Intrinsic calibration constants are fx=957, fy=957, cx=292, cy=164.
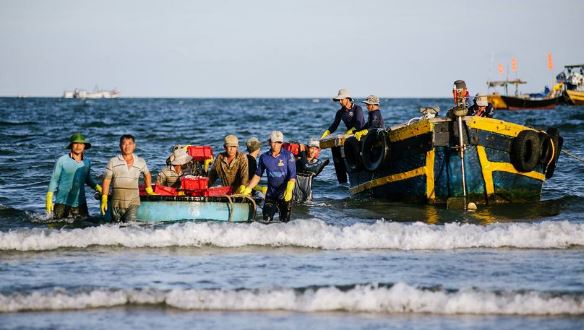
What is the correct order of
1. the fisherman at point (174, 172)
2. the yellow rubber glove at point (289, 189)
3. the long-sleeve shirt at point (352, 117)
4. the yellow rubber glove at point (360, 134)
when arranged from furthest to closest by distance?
1. the long-sleeve shirt at point (352, 117)
2. the yellow rubber glove at point (360, 134)
3. the fisherman at point (174, 172)
4. the yellow rubber glove at point (289, 189)

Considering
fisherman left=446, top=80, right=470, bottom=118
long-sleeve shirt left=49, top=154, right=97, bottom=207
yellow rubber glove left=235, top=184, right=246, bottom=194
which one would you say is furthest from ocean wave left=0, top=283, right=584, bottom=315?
fisherman left=446, top=80, right=470, bottom=118

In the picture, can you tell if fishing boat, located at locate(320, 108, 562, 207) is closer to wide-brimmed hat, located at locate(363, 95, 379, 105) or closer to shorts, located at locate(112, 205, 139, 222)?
wide-brimmed hat, located at locate(363, 95, 379, 105)

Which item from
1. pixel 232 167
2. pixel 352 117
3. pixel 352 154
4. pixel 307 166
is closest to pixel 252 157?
pixel 232 167

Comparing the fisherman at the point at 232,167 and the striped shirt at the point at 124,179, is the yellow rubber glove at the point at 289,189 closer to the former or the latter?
the fisherman at the point at 232,167

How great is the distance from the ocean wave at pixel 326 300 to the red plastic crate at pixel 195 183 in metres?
3.87

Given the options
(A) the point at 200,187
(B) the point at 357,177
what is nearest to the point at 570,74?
(B) the point at 357,177

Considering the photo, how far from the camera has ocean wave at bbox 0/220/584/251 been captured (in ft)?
42.5

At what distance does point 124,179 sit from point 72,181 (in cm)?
132

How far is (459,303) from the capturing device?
9.52m

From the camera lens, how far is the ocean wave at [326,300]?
950cm

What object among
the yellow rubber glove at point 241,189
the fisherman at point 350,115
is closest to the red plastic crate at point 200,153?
the yellow rubber glove at point 241,189

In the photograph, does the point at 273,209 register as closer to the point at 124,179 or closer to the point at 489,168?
the point at 124,179

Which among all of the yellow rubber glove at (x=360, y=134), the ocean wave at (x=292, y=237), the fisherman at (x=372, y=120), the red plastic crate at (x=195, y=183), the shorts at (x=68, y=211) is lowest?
the ocean wave at (x=292, y=237)

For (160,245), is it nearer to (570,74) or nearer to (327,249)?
(327,249)
